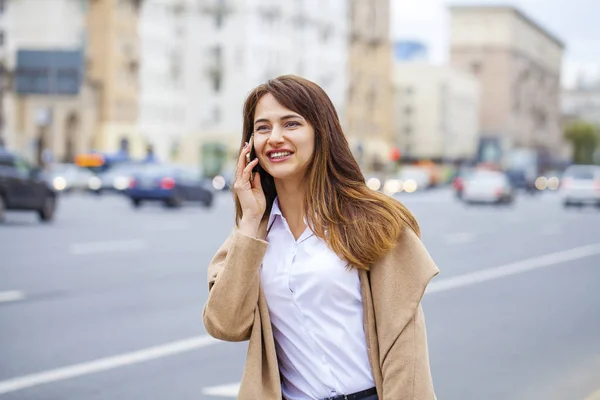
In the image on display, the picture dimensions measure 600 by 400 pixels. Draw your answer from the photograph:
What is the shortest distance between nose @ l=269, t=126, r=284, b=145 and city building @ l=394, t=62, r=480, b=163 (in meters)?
117

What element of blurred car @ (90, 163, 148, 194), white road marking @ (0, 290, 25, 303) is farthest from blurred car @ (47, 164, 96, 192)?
white road marking @ (0, 290, 25, 303)

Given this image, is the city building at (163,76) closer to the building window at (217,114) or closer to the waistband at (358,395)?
the building window at (217,114)

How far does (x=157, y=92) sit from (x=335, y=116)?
8050cm

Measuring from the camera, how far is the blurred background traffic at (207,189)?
29.2ft

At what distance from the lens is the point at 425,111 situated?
12356 cm

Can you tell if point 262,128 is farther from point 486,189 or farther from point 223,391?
point 486,189

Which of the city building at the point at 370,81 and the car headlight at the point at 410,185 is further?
the city building at the point at 370,81

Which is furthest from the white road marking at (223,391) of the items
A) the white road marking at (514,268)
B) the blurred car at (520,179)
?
the blurred car at (520,179)

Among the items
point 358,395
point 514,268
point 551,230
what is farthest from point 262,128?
point 551,230

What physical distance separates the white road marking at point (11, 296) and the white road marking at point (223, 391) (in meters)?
4.77

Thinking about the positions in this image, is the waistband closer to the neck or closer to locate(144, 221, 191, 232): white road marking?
the neck

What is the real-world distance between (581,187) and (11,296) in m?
36.6

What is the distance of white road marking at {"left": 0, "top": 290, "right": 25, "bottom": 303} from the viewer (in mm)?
11922

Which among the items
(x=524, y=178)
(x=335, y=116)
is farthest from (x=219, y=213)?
(x=524, y=178)
